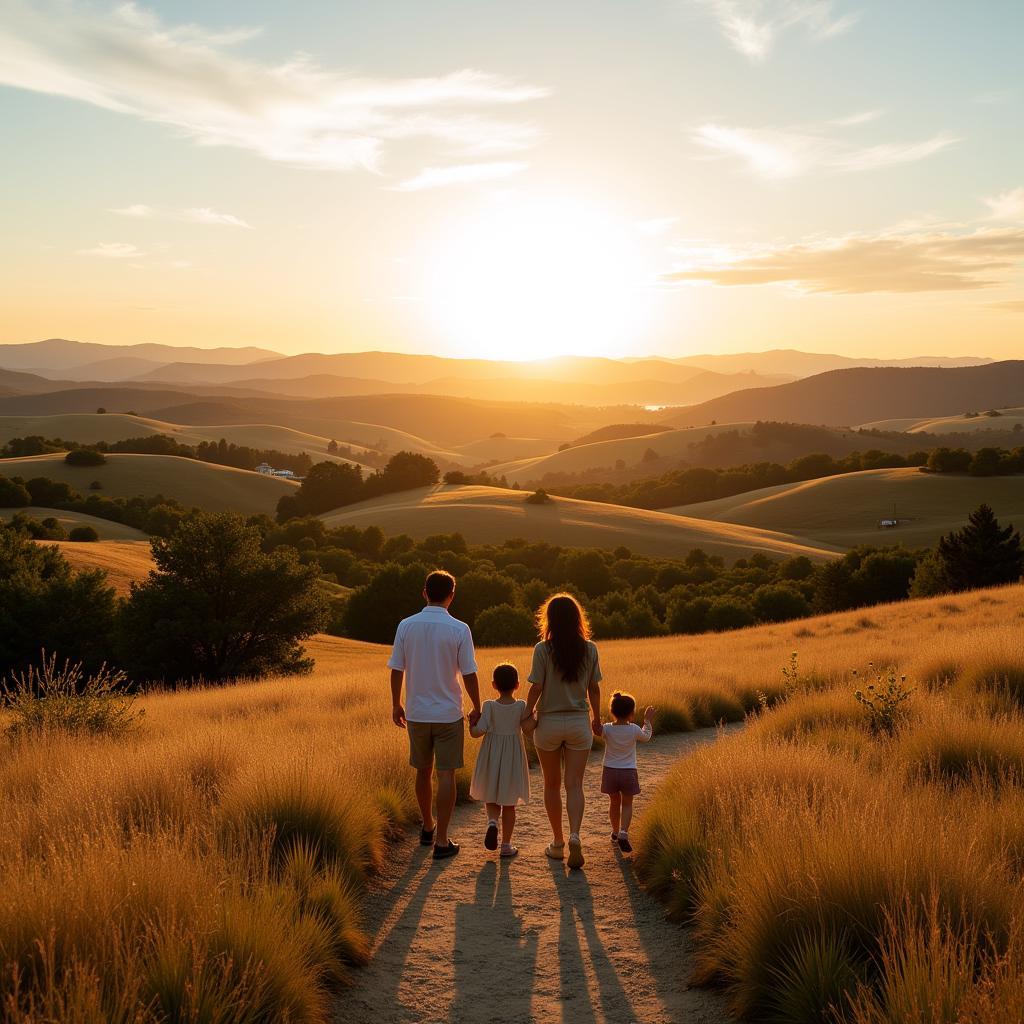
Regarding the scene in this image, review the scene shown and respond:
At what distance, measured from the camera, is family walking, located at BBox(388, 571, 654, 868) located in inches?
297

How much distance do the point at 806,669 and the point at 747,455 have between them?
621ft

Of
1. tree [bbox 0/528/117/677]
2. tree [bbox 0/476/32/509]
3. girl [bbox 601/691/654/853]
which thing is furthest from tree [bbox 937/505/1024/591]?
tree [bbox 0/476/32/509]

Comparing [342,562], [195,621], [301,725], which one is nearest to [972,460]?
[342,562]

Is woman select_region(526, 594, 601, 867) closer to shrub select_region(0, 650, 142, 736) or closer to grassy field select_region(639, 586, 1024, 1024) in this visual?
grassy field select_region(639, 586, 1024, 1024)

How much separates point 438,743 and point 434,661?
2.40ft

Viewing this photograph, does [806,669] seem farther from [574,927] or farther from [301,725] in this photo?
[574,927]

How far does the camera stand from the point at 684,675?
17.1 m

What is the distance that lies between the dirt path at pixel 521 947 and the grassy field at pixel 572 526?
7611 centimetres

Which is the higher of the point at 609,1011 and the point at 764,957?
the point at 764,957

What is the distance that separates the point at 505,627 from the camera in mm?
50750

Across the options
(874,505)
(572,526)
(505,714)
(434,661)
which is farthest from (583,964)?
(874,505)

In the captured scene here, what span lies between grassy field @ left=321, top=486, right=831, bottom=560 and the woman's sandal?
75.9m

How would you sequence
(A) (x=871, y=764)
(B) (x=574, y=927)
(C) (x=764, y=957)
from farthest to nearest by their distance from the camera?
1. (A) (x=871, y=764)
2. (B) (x=574, y=927)
3. (C) (x=764, y=957)

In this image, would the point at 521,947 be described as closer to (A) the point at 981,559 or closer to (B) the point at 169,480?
(A) the point at 981,559
